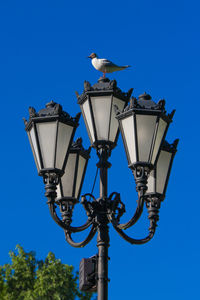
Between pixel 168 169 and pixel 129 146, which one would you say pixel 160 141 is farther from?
pixel 168 169

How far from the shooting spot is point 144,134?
6402 mm

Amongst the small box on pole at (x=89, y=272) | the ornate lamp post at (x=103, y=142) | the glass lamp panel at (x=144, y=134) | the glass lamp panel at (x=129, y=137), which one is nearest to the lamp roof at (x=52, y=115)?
the ornate lamp post at (x=103, y=142)

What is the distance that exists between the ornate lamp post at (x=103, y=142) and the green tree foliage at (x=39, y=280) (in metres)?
38.4

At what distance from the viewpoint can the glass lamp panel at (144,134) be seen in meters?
6.39

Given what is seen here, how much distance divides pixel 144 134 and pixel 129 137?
0.49ft

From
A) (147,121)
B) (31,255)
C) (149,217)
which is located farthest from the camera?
(31,255)

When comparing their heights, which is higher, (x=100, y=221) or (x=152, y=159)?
(x=152, y=159)

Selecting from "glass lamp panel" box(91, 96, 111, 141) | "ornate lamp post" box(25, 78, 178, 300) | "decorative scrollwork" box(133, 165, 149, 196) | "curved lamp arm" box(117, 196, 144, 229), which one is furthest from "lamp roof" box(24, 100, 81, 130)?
"curved lamp arm" box(117, 196, 144, 229)

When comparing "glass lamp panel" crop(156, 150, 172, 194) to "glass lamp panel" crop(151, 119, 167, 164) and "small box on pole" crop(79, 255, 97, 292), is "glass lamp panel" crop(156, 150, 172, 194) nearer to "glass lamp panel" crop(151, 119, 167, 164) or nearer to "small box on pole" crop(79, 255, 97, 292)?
"glass lamp panel" crop(151, 119, 167, 164)

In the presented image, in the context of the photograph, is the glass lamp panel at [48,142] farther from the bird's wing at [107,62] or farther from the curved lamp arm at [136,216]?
the bird's wing at [107,62]

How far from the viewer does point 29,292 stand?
146 ft

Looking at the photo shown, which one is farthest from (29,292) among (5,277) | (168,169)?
(168,169)

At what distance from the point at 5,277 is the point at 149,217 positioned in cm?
3983

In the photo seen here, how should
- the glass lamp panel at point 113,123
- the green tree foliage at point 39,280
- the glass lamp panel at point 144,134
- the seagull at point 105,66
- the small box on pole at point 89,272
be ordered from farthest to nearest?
the green tree foliage at point 39,280
the seagull at point 105,66
the glass lamp panel at point 113,123
the small box on pole at point 89,272
the glass lamp panel at point 144,134
